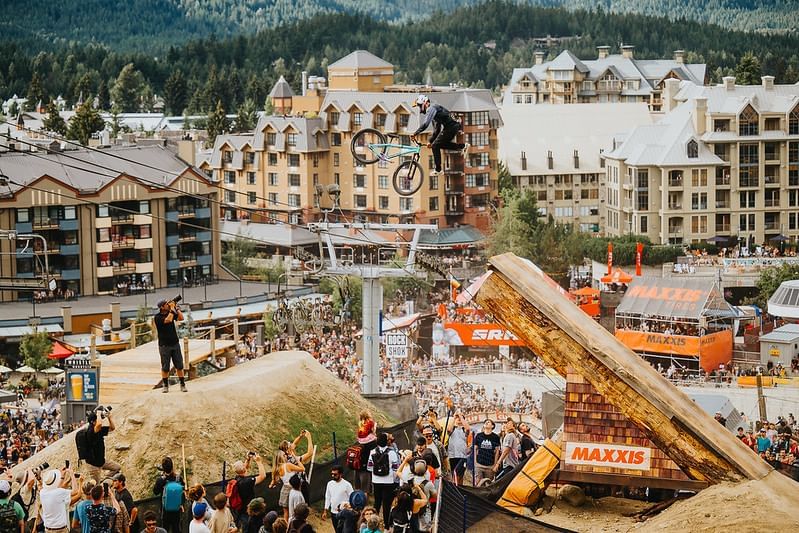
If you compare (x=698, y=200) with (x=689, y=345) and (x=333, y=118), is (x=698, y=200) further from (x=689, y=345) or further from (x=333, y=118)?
(x=689, y=345)

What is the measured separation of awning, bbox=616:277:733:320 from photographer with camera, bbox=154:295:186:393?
49410 millimetres

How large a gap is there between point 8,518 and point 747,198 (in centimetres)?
9656

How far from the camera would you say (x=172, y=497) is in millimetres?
23312

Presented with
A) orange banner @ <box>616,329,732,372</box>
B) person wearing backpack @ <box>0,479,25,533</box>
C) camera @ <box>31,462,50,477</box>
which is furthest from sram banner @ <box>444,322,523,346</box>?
person wearing backpack @ <box>0,479,25,533</box>

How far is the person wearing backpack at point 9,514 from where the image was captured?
74.5ft

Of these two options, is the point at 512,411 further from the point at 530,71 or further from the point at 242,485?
the point at 530,71

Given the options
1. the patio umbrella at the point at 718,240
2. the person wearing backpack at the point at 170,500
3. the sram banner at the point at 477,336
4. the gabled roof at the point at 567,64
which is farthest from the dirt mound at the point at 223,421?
the gabled roof at the point at 567,64

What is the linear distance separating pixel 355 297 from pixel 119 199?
49.9 feet

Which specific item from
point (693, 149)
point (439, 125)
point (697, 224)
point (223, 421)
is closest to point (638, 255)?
point (697, 224)

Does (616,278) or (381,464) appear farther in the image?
(616,278)

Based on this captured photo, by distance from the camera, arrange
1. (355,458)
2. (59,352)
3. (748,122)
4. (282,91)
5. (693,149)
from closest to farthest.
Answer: (355,458)
(59,352)
(693,149)
(748,122)
(282,91)

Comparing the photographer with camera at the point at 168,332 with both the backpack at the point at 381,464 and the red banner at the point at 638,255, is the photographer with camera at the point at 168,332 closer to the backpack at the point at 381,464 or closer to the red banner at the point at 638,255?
the backpack at the point at 381,464

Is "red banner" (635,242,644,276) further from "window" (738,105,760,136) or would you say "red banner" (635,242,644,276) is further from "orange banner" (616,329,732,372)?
"orange banner" (616,329,732,372)

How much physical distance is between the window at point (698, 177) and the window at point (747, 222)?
3465mm
